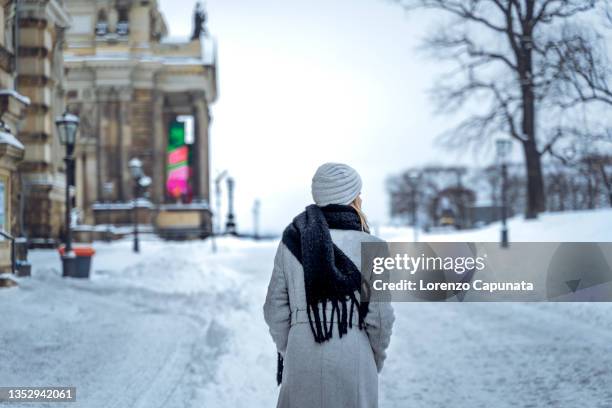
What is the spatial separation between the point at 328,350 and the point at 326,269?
0.36 m

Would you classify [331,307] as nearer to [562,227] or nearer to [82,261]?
[82,261]

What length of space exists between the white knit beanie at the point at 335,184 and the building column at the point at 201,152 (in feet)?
120

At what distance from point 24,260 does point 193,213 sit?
2558 cm

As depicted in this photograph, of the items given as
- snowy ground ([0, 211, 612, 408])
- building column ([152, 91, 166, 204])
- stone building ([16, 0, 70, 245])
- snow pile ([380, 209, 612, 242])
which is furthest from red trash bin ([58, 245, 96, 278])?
building column ([152, 91, 166, 204])

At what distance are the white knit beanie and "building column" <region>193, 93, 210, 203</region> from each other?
3658 centimetres

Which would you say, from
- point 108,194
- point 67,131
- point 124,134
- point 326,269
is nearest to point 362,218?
point 326,269

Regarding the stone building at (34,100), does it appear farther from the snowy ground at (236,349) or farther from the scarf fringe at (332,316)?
the scarf fringe at (332,316)

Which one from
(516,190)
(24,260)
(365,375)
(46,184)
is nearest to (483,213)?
(516,190)

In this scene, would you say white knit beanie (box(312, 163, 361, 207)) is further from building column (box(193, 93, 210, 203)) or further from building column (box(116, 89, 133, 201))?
building column (box(193, 93, 210, 203))

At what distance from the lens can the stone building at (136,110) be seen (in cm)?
3303

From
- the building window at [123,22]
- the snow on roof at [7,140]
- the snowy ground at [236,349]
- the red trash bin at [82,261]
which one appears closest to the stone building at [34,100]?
the snow on roof at [7,140]

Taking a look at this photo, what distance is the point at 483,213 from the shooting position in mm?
53781

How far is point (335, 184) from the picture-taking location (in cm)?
326

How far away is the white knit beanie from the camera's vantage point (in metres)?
3.26
